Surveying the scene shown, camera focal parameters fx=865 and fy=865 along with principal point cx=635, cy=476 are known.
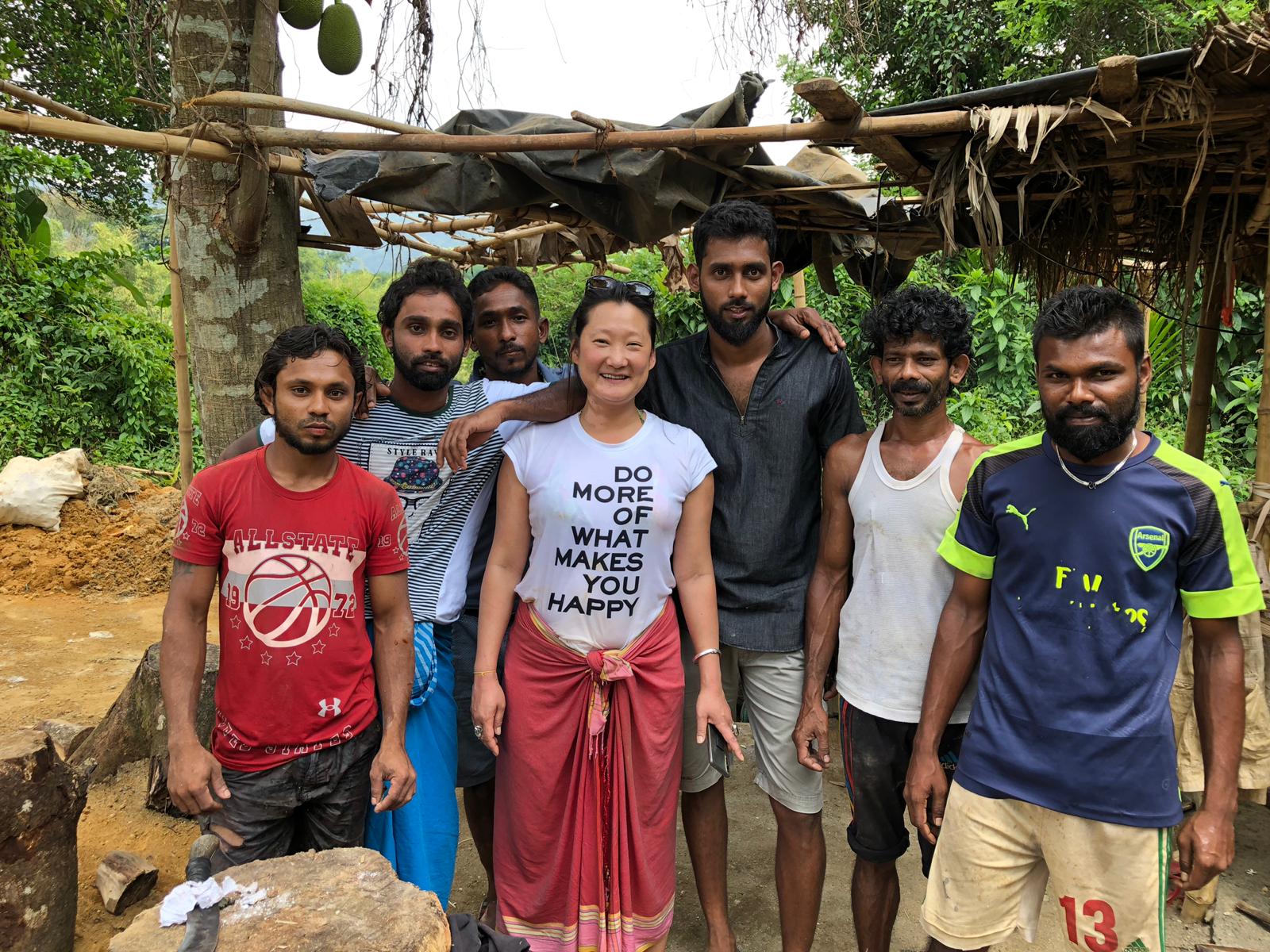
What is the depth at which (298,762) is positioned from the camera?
2.10m

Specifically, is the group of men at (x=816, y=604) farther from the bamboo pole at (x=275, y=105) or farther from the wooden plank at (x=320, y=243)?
the wooden plank at (x=320, y=243)

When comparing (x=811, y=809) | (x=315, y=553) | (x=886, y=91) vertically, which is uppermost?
(x=886, y=91)

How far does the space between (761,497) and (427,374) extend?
3.38 ft

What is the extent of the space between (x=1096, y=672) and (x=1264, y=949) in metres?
1.92

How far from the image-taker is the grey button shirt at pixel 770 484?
8.36 feet

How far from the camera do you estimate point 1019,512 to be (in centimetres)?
200

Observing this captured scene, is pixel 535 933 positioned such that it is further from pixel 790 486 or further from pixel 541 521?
pixel 790 486

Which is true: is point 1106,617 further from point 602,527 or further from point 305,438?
point 305,438

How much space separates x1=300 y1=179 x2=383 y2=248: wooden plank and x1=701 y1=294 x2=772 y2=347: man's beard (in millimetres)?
1339

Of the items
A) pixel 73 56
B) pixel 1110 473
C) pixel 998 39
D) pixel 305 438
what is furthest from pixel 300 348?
pixel 998 39

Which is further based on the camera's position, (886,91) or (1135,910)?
(886,91)

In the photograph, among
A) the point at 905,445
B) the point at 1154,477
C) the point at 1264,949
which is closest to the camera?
the point at 1154,477

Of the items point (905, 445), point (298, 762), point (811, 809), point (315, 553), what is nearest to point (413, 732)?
point (298, 762)

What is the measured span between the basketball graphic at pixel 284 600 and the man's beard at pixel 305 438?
25 cm
